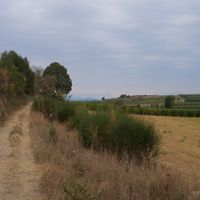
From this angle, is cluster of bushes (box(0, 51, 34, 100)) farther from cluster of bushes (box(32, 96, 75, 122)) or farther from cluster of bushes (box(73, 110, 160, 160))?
cluster of bushes (box(73, 110, 160, 160))

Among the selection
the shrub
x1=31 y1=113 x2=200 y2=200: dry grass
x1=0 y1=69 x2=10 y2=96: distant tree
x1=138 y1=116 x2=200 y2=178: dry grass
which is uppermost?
x1=0 y1=69 x2=10 y2=96: distant tree

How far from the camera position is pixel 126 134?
14.1 metres

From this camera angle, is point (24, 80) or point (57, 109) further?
point (24, 80)

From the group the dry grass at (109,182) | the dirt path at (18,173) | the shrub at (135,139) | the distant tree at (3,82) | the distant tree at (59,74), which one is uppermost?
the distant tree at (59,74)

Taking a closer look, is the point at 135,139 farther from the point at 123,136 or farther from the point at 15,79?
the point at 15,79

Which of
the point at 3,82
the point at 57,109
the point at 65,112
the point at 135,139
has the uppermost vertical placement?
the point at 3,82

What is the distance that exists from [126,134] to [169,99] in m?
95.9

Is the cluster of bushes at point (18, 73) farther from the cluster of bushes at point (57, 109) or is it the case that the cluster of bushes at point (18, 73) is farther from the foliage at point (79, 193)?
the foliage at point (79, 193)

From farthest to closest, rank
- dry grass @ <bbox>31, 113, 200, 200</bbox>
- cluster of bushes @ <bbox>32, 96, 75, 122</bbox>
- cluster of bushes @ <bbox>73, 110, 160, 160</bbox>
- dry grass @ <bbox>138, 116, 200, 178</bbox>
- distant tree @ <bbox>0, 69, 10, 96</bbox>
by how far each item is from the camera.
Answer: distant tree @ <bbox>0, 69, 10, 96</bbox>
cluster of bushes @ <bbox>32, 96, 75, 122</bbox>
dry grass @ <bbox>138, 116, 200, 178</bbox>
cluster of bushes @ <bbox>73, 110, 160, 160</bbox>
dry grass @ <bbox>31, 113, 200, 200</bbox>

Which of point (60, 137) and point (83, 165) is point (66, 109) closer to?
point (60, 137)

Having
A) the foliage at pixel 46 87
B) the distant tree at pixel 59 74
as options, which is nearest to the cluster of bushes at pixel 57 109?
the foliage at pixel 46 87

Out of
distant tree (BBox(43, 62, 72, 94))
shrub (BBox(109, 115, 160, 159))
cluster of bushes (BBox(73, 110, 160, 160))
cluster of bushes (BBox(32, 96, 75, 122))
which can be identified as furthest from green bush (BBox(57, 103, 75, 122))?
distant tree (BBox(43, 62, 72, 94))

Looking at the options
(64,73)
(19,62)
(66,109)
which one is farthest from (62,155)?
(64,73)

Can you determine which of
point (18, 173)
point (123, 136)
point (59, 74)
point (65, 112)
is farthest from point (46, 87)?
point (18, 173)
